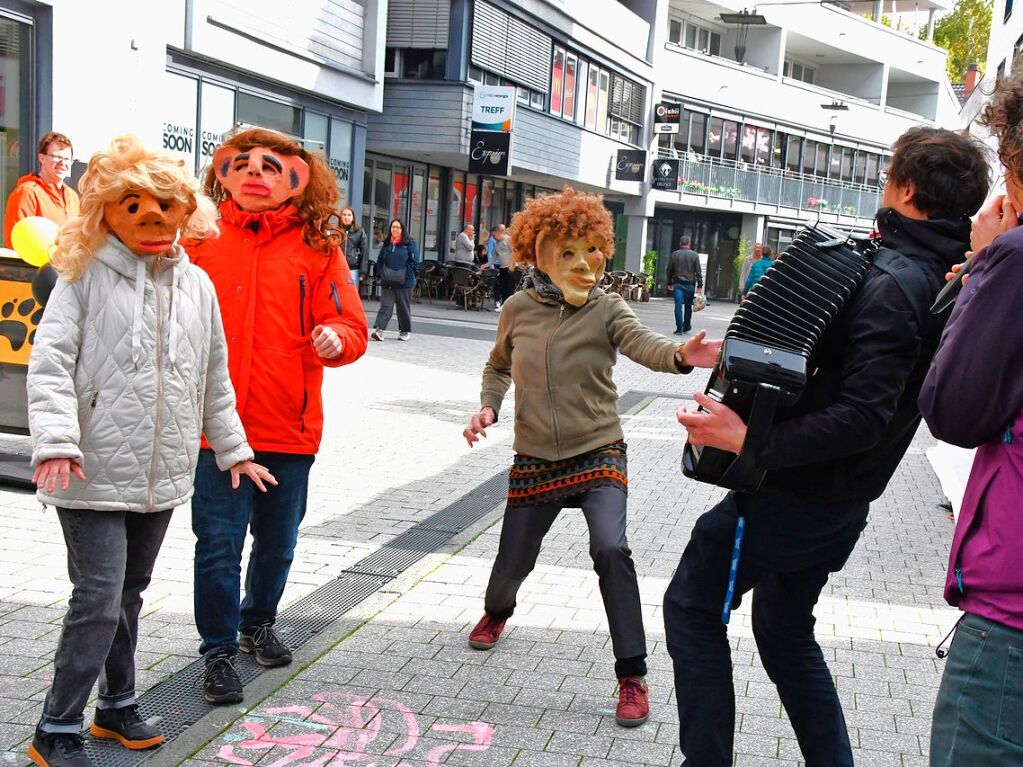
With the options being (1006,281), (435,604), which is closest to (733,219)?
(435,604)

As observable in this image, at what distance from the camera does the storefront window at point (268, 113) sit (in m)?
18.5

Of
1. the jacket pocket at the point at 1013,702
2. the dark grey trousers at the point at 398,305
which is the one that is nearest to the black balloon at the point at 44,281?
the jacket pocket at the point at 1013,702

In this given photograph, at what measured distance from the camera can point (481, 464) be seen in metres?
8.71

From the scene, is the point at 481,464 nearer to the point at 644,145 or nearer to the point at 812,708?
the point at 812,708

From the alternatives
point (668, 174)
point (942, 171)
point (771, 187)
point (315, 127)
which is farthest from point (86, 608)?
point (771, 187)

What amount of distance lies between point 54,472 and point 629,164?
31.5 meters

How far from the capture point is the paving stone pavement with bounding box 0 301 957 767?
383 cm

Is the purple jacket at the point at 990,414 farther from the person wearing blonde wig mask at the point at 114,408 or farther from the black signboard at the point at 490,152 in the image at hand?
the black signboard at the point at 490,152

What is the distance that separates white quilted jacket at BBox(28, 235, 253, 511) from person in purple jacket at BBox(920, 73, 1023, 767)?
2.21 metres

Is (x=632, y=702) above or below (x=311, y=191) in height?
below

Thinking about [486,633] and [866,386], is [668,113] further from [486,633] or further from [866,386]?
[866,386]

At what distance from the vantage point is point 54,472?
3166mm

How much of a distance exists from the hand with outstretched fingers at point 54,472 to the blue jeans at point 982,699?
2273 millimetres

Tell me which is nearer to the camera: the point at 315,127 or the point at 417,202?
the point at 315,127
